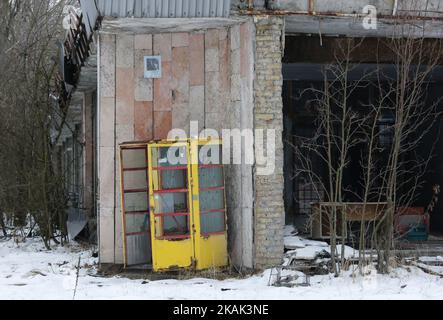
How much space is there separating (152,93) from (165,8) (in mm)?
1534

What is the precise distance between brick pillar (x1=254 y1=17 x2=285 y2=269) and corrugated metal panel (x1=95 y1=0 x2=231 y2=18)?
639 mm

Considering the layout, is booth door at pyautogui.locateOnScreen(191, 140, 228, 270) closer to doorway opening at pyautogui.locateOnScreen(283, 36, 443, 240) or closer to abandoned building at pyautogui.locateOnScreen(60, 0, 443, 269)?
abandoned building at pyautogui.locateOnScreen(60, 0, 443, 269)

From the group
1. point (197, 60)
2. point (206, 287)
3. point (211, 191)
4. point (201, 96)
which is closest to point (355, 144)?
point (201, 96)

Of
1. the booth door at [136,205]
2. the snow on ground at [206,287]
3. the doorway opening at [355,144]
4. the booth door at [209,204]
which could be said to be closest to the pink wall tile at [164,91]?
the booth door at [136,205]

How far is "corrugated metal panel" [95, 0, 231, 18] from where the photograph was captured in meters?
Answer: 9.17

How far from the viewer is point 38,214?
13375 millimetres

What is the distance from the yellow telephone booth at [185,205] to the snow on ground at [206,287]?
616 millimetres

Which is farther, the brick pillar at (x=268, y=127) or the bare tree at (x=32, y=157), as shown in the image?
the bare tree at (x=32, y=157)

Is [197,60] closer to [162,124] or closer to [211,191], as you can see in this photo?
[162,124]

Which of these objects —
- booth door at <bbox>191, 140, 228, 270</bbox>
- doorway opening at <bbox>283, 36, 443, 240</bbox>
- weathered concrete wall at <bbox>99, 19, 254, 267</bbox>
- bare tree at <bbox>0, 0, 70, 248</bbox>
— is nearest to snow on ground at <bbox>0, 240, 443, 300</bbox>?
booth door at <bbox>191, 140, 228, 270</bbox>

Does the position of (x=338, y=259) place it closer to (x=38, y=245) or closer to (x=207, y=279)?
(x=207, y=279)

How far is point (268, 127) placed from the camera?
30.8 feet

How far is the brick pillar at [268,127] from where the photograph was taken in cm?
935

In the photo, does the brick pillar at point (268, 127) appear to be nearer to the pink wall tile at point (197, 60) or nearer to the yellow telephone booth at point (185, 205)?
the yellow telephone booth at point (185, 205)
